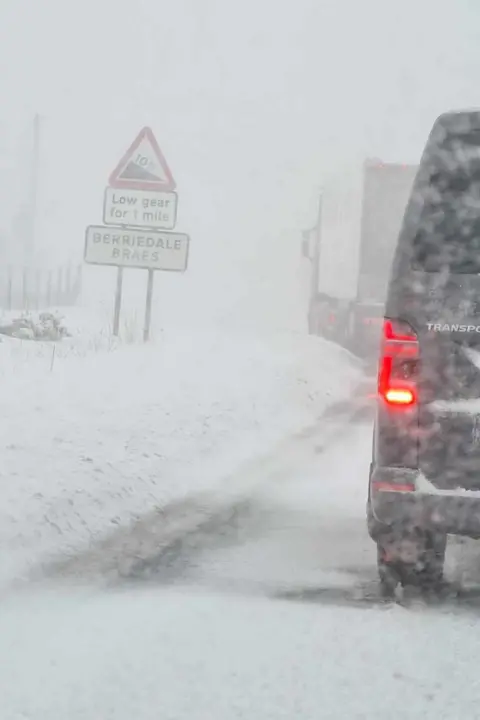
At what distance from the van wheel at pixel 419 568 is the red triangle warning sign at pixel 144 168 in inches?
344

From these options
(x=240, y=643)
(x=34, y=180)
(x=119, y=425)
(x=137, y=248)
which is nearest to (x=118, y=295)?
(x=137, y=248)

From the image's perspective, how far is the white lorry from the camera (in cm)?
2309

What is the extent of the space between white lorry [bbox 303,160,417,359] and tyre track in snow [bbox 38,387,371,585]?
13.0 meters

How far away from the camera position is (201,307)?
63625 millimetres

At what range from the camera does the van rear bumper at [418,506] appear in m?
5.12

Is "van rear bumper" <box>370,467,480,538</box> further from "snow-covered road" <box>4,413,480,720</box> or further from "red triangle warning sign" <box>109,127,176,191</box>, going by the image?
"red triangle warning sign" <box>109,127,176,191</box>

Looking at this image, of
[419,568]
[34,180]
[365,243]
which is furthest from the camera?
[34,180]

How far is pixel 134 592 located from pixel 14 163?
297 feet

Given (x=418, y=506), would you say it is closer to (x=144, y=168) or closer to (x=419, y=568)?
(x=419, y=568)

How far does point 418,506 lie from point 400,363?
579 mm

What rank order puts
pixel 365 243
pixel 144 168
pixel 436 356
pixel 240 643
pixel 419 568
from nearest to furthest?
pixel 240 643, pixel 436 356, pixel 419 568, pixel 144 168, pixel 365 243

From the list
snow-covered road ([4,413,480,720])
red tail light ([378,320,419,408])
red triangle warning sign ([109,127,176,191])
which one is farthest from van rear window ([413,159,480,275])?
red triangle warning sign ([109,127,176,191])

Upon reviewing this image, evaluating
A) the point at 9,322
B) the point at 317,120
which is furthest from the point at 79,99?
the point at 9,322

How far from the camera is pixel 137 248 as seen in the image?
49.1ft
